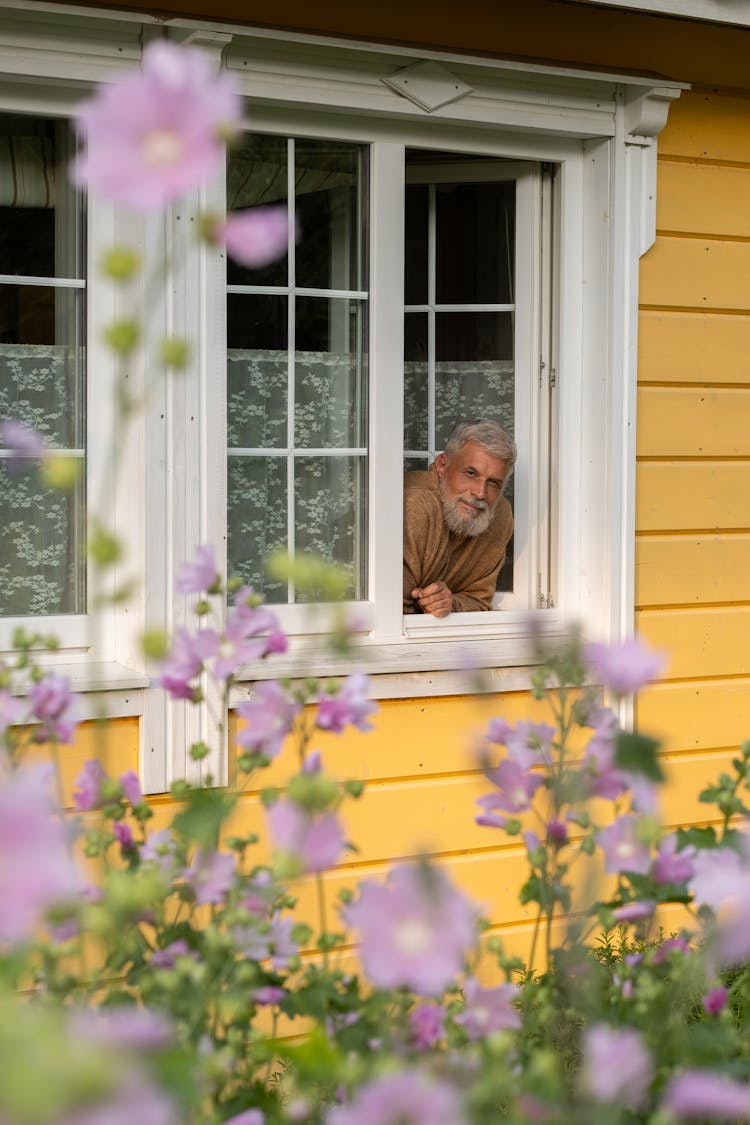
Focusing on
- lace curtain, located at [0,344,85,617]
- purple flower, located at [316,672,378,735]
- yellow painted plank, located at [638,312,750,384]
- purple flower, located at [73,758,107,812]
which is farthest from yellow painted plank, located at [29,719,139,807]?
purple flower, located at [316,672,378,735]

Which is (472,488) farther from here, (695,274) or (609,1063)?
(609,1063)

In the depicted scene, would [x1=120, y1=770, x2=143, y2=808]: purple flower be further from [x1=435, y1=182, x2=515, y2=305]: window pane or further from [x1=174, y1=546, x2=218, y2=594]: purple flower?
[x1=435, y1=182, x2=515, y2=305]: window pane

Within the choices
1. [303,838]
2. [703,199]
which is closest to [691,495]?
[703,199]

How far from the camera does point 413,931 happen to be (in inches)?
29.9

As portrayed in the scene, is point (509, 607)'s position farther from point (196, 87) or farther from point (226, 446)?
point (196, 87)

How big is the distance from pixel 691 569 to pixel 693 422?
1.35 ft

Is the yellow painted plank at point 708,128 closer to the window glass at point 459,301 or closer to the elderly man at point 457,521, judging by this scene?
the window glass at point 459,301

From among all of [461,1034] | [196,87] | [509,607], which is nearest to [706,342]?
[509,607]

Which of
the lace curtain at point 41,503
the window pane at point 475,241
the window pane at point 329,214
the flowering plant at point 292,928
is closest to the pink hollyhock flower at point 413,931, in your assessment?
the flowering plant at point 292,928

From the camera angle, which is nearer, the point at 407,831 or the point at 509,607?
the point at 407,831

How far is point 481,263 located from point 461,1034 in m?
3.09

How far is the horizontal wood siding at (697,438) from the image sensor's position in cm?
393

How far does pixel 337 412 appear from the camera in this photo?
12.2 ft

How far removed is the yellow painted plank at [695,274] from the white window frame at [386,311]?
9 centimetres
